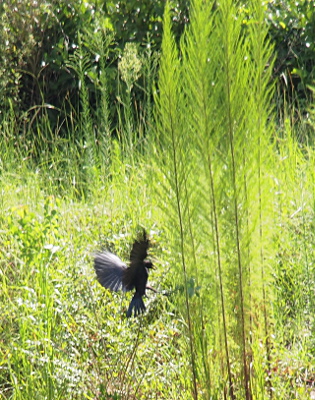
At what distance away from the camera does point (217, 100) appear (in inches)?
74.8

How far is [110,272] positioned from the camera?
230 cm

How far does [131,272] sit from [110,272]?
120 mm

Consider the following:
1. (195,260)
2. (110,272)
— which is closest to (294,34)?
(110,272)

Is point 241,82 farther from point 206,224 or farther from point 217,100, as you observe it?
point 206,224

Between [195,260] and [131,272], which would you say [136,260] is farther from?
[195,260]

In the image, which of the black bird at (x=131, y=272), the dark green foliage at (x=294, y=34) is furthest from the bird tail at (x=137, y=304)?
the dark green foliage at (x=294, y=34)

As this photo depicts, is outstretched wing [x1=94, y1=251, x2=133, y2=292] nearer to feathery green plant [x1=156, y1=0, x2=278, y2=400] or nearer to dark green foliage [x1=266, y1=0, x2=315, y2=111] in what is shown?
feathery green plant [x1=156, y1=0, x2=278, y2=400]

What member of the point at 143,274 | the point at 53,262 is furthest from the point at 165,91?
the point at 53,262

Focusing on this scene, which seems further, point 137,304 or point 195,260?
point 137,304

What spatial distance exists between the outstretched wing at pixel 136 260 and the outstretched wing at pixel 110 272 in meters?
0.02

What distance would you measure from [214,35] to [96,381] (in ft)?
4.77

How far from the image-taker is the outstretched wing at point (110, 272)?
2.28m

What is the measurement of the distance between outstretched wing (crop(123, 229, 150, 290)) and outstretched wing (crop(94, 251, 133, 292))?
2 cm

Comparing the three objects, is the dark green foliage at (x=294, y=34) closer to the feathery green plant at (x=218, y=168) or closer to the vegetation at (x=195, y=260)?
Answer: the vegetation at (x=195, y=260)
